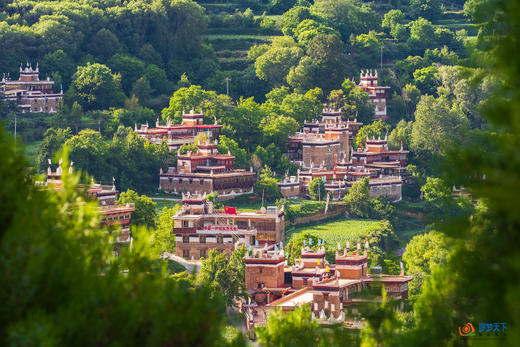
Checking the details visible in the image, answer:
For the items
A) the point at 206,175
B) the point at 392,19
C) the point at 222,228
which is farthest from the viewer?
the point at 392,19

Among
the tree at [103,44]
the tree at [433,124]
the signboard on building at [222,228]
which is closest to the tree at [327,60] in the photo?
the tree at [433,124]

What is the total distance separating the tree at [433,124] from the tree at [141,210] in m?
28.1

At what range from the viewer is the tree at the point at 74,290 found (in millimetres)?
15516

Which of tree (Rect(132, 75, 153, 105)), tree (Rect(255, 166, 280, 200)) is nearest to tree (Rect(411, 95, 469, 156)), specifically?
tree (Rect(255, 166, 280, 200))

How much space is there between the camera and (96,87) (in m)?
80.4

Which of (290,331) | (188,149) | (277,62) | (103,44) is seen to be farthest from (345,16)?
(290,331)

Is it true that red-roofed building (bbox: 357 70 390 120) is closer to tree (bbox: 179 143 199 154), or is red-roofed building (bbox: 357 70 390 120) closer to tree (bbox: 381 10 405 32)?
tree (bbox: 381 10 405 32)

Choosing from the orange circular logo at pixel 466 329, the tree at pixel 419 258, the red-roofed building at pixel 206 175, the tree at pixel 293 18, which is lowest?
the tree at pixel 419 258

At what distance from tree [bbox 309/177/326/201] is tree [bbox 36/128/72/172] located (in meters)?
15.3

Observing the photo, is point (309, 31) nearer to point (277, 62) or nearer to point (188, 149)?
point (277, 62)

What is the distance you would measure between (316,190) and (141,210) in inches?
673

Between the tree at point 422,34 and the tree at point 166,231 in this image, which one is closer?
the tree at point 166,231

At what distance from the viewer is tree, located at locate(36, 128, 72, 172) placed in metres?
67.5

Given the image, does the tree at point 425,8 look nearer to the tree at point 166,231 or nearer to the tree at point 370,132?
the tree at point 370,132
